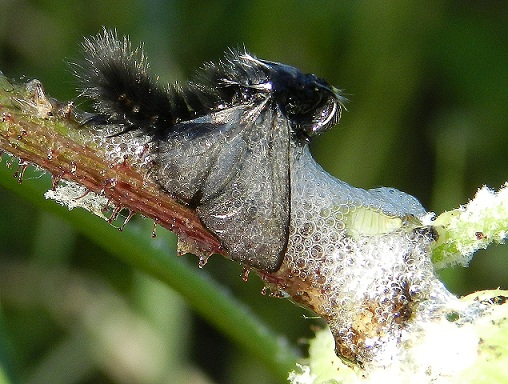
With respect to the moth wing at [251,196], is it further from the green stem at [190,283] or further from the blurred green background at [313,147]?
the blurred green background at [313,147]

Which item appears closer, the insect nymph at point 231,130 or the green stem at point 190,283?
the insect nymph at point 231,130

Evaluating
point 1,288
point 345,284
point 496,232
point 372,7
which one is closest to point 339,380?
point 345,284

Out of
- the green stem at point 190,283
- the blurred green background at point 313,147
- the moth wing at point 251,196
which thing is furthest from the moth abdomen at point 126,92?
the blurred green background at point 313,147

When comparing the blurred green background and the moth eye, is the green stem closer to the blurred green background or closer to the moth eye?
the moth eye

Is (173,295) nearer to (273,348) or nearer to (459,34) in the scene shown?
(273,348)

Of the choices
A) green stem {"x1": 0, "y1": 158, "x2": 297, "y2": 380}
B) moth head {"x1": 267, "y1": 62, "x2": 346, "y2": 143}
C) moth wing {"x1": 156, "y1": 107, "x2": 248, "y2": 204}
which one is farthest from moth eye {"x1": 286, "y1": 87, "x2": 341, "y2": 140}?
green stem {"x1": 0, "y1": 158, "x2": 297, "y2": 380}

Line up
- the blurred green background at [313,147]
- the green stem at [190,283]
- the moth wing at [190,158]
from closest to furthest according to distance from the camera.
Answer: the moth wing at [190,158]
the green stem at [190,283]
the blurred green background at [313,147]

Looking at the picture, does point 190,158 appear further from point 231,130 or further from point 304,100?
point 304,100
